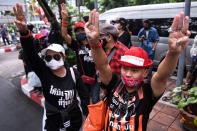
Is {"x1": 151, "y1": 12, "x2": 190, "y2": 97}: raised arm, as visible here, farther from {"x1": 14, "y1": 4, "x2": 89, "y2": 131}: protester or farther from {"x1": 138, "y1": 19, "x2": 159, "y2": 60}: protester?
{"x1": 138, "y1": 19, "x2": 159, "y2": 60}: protester

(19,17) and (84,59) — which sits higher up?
(19,17)

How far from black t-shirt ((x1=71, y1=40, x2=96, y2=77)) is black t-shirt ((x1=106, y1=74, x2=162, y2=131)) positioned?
1860 millimetres

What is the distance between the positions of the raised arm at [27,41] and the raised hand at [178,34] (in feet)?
4.18

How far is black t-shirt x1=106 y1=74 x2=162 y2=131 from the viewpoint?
1.64 m

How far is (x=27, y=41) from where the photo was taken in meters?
2.12

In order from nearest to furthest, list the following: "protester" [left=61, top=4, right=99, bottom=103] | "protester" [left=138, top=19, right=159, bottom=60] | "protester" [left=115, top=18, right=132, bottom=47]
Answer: "protester" [left=61, top=4, right=99, bottom=103] → "protester" [left=115, top=18, right=132, bottom=47] → "protester" [left=138, top=19, right=159, bottom=60]

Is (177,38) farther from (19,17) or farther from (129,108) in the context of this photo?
(19,17)

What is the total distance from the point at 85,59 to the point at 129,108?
2.01 metres

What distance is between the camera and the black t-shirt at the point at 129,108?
5.38 ft

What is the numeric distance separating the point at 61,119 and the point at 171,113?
2317mm

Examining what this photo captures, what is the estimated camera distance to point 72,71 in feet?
8.63

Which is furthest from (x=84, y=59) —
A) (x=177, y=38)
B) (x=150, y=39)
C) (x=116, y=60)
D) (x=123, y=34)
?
(x=150, y=39)

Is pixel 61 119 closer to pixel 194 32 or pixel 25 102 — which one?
pixel 25 102

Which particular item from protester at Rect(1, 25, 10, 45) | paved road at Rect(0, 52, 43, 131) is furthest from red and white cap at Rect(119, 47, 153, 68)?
protester at Rect(1, 25, 10, 45)
